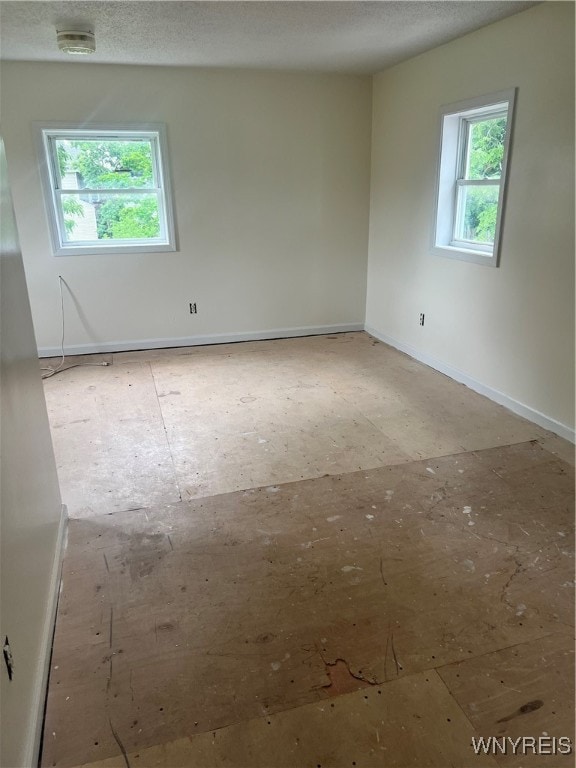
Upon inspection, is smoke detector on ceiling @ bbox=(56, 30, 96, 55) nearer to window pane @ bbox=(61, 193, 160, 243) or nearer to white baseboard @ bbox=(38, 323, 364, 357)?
window pane @ bbox=(61, 193, 160, 243)

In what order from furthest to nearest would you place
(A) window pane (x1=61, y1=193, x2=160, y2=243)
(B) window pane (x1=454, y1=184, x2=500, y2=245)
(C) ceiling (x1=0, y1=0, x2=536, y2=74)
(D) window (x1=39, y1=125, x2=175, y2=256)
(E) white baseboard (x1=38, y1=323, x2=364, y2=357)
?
(E) white baseboard (x1=38, y1=323, x2=364, y2=357)
(A) window pane (x1=61, y1=193, x2=160, y2=243)
(D) window (x1=39, y1=125, x2=175, y2=256)
(B) window pane (x1=454, y1=184, x2=500, y2=245)
(C) ceiling (x1=0, y1=0, x2=536, y2=74)

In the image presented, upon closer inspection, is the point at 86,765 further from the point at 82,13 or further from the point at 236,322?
the point at 236,322

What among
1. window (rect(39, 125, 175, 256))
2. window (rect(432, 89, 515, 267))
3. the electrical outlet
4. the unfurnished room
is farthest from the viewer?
window (rect(39, 125, 175, 256))

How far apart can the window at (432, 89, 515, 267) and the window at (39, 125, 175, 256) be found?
2430 mm

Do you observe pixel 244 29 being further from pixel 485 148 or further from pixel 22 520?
pixel 22 520

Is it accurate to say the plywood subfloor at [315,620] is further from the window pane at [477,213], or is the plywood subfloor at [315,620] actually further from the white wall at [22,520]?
the window pane at [477,213]

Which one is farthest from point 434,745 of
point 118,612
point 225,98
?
point 225,98

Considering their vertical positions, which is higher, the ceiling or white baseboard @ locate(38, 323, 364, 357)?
the ceiling

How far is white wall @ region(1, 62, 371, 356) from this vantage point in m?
4.48

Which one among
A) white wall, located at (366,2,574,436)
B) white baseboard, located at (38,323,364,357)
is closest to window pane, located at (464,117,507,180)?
white wall, located at (366,2,574,436)

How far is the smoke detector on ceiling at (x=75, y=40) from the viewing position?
11.0ft

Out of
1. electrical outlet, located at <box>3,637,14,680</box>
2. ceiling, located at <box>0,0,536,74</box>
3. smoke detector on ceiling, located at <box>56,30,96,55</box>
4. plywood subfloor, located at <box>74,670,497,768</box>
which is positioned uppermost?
ceiling, located at <box>0,0,536,74</box>

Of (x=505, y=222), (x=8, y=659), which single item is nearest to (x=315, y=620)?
(x=8, y=659)

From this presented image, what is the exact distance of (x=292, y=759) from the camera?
1463mm
